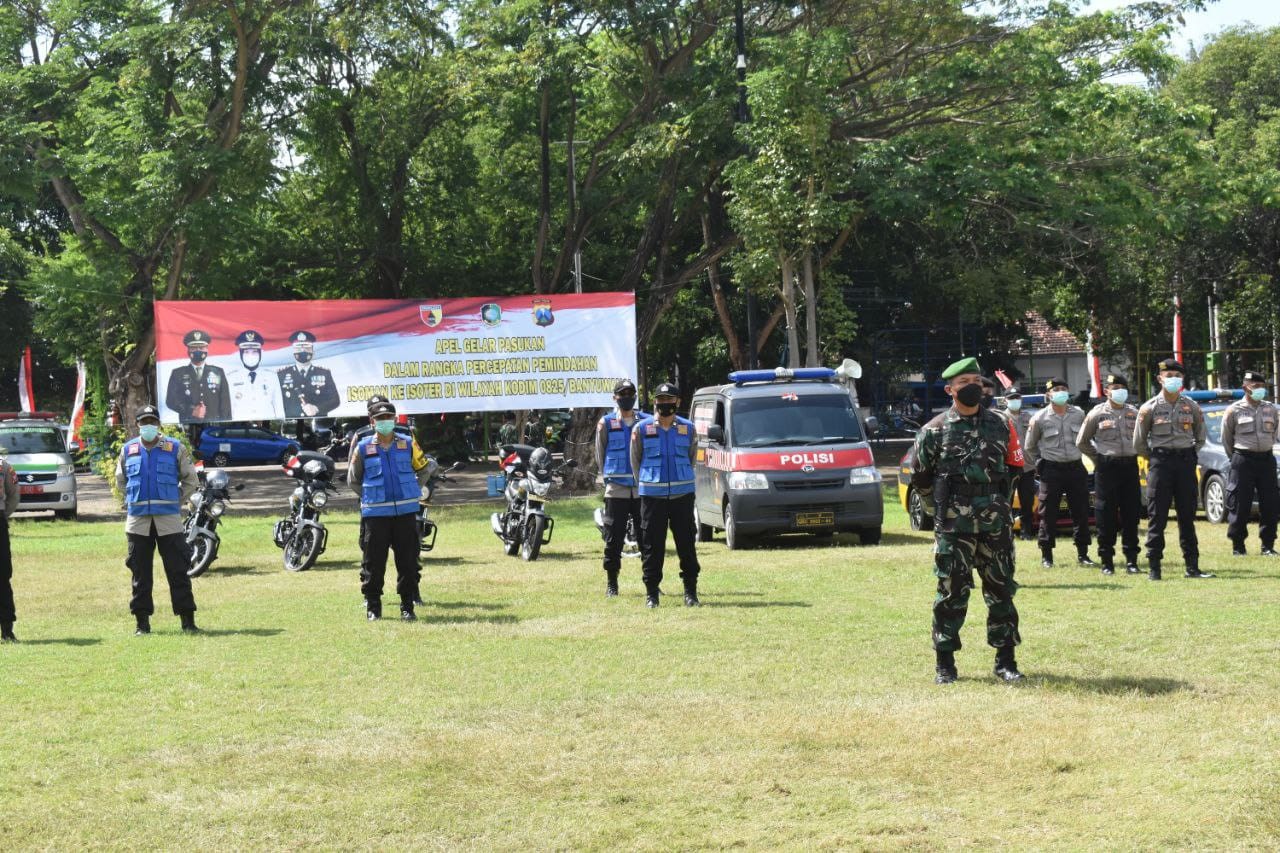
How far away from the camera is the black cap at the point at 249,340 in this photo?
2639 cm

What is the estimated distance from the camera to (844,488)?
18406mm

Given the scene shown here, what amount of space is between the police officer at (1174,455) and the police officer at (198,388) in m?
16.4

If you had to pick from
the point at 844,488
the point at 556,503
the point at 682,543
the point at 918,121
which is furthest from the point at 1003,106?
the point at 682,543

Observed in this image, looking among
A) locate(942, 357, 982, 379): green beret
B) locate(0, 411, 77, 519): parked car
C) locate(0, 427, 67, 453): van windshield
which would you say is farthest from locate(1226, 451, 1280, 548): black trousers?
locate(0, 427, 67, 453): van windshield

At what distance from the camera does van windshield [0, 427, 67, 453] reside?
29.5m

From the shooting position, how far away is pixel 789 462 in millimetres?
18359

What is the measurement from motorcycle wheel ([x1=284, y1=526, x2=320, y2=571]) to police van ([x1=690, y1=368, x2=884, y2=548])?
186 inches

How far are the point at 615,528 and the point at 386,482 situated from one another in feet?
7.76

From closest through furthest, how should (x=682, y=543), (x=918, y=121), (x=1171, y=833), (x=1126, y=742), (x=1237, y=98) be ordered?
(x=1171, y=833) → (x=1126, y=742) → (x=682, y=543) → (x=918, y=121) → (x=1237, y=98)

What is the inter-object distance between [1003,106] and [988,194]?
177 centimetres

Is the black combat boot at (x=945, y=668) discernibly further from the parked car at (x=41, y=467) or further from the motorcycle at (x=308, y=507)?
the parked car at (x=41, y=467)

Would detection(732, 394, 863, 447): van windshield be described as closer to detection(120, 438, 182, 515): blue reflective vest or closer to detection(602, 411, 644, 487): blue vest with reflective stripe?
detection(602, 411, 644, 487): blue vest with reflective stripe

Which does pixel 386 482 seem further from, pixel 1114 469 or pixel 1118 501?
pixel 1118 501

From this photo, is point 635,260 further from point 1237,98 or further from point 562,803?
point 562,803
